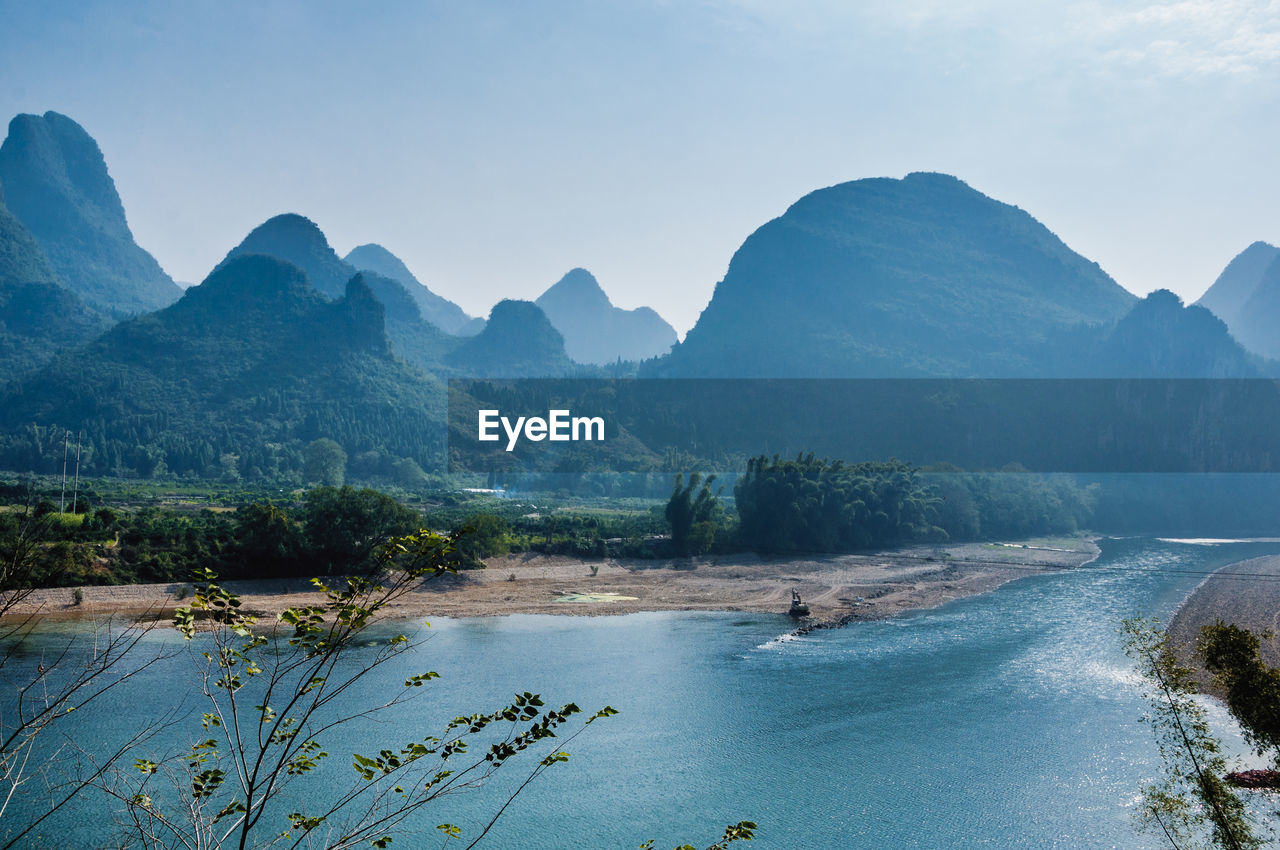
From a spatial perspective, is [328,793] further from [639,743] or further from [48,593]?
[48,593]

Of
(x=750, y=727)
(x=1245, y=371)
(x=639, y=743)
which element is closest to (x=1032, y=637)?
(x=750, y=727)

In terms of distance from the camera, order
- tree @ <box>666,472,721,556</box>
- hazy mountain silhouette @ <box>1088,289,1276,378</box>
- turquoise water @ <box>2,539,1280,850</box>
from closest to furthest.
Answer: turquoise water @ <box>2,539,1280,850</box>
tree @ <box>666,472,721,556</box>
hazy mountain silhouette @ <box>1088,289,1276,378</box>

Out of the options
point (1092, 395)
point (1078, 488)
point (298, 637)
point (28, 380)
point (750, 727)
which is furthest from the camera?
point (1092, 395)

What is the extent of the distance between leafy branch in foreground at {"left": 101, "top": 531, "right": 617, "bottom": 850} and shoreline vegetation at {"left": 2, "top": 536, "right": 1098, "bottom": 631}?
→ 743 centimetres

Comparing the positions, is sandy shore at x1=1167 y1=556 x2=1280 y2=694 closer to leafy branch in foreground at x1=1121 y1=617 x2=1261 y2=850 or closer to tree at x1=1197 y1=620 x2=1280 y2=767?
leafy branch in foreground at x1=1121 y1=617 x2=1261 y2=850

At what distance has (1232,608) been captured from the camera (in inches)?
1784

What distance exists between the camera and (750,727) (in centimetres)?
2722

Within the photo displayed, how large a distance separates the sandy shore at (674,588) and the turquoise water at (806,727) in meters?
3.95

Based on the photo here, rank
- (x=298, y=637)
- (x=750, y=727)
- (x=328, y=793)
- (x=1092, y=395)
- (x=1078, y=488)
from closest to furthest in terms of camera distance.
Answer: (x=298, y=637)
(x=328, y=793)
(x=750, y=727)
(x=1078, y=488)
(x=1092, y=395)

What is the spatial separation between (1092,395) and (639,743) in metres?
145

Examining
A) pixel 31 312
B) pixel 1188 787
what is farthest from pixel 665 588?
pixel 31 312
